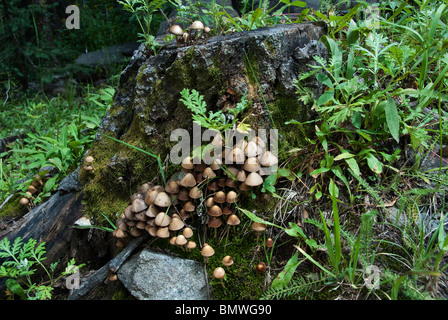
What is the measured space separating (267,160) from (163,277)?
1205 mm

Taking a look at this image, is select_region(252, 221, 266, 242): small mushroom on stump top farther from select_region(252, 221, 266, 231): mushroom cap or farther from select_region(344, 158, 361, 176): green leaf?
select_region(344, 158, 361, 176): green leaf

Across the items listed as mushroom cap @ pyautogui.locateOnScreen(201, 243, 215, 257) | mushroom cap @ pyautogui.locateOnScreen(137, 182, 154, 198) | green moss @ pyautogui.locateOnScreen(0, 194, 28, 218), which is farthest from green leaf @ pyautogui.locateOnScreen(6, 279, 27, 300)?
mushroom cap @ pyautogui.locateOnScreen(201, 243, 215, 257)

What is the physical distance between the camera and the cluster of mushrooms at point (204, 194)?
8.02 feet

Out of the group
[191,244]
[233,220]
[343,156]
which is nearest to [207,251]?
[191,244]

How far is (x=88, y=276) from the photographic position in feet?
9.89

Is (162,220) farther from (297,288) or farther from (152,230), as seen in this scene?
(297,288)

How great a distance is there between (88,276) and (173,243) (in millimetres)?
1104

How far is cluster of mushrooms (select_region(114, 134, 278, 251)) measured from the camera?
2.45 metres

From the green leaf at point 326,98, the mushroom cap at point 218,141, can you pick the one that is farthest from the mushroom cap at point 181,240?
the green leaf at point 326,98

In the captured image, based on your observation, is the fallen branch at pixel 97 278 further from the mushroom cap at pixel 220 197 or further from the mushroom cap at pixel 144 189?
the mushroom cap at pixel 220 197

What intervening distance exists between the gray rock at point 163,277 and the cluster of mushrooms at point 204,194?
171mm

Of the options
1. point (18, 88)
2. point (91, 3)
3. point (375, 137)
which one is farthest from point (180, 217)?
point (91, 3)

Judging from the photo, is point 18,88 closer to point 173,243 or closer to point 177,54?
point 177,54
